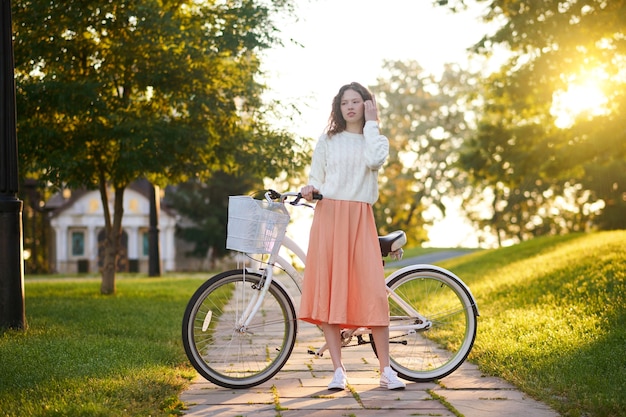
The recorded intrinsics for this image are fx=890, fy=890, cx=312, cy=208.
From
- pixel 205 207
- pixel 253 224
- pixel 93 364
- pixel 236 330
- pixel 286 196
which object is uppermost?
pixel 205 207

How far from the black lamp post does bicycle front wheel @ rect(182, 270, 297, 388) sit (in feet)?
10.0

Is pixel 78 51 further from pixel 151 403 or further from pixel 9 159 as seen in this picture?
pixel 151 403

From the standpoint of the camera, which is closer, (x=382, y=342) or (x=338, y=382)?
(x=338, y=382)

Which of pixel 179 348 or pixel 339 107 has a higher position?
pixel 339 107

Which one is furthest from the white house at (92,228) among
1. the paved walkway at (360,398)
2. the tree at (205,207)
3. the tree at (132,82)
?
the paved walkway at (360,398)

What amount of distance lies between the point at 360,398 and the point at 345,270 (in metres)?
0.82

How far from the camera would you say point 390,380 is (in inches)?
229

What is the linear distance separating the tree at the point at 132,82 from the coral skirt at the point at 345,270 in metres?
7.30

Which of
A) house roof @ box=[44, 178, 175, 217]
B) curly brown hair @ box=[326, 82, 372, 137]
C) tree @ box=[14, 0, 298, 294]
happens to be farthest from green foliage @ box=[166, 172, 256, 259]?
curly brown hair @ box=[326, 82, 372, 137]

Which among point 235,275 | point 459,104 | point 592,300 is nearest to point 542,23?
point 592,300

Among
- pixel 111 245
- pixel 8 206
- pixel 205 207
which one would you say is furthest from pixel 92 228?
pixel 8 206

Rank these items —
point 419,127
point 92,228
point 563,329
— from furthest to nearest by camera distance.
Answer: point 92,228 → point 419,127 → point 563,329

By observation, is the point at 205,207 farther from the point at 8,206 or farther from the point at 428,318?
the point at 428,318

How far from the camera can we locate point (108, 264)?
1602 cm
